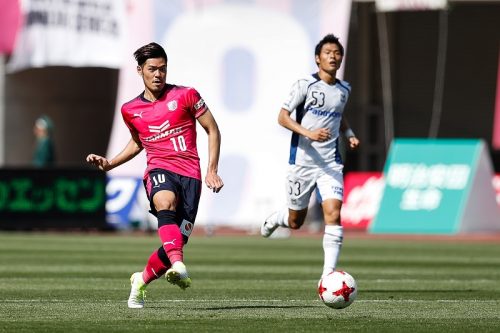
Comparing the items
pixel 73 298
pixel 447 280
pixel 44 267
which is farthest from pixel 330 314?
pixel 44 267

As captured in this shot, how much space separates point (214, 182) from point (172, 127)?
836 mm

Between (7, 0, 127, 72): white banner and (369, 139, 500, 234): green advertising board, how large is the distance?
650 centimetres

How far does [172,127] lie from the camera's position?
11.2 m

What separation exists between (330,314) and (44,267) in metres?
6.85

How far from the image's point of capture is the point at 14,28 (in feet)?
97.6

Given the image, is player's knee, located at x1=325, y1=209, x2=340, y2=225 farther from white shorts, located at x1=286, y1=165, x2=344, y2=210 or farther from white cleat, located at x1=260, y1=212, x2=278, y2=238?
white cleat, located at x1=260, y1=212, x2=278, y2=238

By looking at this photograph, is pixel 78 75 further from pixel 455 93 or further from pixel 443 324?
pixel 443 324

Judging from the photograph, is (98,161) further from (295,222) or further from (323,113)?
(295,222)

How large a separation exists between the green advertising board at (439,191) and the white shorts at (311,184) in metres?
14.4

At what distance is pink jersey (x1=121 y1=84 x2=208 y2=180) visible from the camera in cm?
1116

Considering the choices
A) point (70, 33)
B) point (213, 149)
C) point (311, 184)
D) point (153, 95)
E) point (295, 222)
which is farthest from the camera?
point (70, 33)

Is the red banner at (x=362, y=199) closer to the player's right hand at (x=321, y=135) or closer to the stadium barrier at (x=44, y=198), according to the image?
the stadium barrier at (x=44, y=198)

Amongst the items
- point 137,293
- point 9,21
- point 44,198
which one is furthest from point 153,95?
point 9,21

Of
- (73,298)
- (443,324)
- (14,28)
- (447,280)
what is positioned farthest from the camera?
(14,28)
